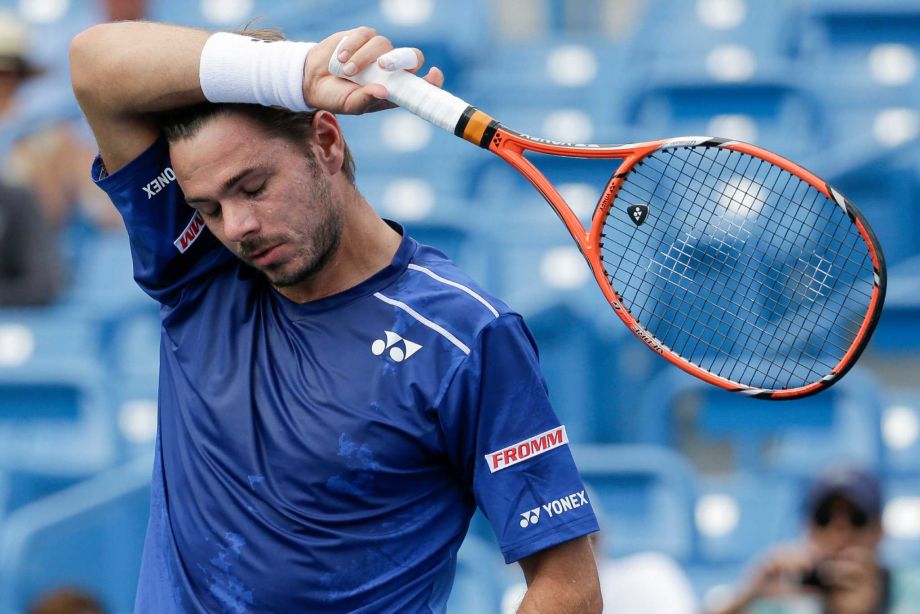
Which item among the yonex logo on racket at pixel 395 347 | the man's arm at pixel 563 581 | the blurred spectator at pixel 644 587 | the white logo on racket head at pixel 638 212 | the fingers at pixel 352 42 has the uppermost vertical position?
the fingers at pixel 352 42

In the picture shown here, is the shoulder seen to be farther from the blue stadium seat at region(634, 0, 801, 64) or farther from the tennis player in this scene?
the blue stadium seat at region(634, 0, 801, 64)

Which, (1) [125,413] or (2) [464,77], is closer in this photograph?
(1) [125,413]

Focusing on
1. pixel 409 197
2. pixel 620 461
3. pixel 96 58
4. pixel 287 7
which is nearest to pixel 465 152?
pixel 409 197

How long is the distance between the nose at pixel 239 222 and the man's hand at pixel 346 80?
6.9 inches

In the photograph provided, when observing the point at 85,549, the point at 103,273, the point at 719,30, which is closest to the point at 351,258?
the point at 85,549

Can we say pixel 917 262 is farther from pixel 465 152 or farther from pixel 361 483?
pixel 361 483

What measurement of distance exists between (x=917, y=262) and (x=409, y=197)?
1992 millimetres

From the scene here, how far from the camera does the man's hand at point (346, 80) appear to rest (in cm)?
199

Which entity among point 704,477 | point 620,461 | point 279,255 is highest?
point 279,255

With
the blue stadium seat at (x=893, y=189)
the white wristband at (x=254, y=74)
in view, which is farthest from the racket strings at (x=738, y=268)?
the blue stadium seat at (x=893, y=189)

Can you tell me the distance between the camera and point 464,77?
22.7ft

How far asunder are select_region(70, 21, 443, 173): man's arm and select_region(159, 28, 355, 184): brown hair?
23 mm

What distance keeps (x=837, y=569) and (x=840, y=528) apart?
122mm

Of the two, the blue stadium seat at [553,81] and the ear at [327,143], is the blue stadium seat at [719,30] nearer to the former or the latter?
the blue stadium seat at [553,81]
